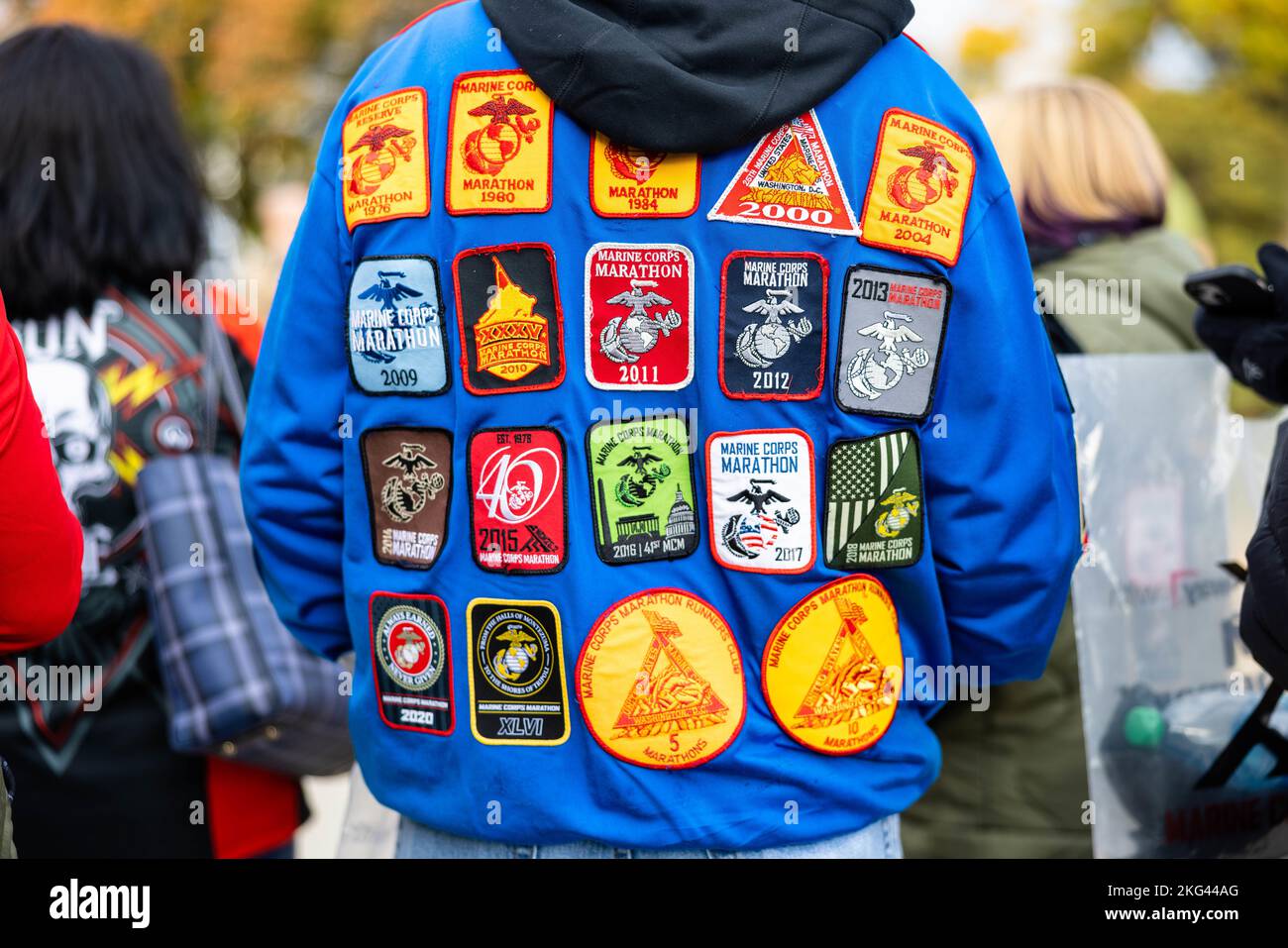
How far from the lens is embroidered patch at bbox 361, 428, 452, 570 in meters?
1.83

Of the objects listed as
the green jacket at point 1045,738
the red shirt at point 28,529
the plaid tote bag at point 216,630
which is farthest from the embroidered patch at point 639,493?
the green jacket at point 1045,738

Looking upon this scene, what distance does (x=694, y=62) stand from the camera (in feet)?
5.67

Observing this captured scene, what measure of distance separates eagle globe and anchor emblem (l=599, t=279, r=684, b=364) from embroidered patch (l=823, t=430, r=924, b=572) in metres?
0.27

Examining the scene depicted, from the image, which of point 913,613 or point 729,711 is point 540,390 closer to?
point 729,711

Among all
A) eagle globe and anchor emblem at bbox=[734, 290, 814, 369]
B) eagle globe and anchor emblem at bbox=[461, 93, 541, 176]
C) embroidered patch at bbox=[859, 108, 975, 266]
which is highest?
eagle globe and anchor emblem at bbox=[461, 93, 541, 176]

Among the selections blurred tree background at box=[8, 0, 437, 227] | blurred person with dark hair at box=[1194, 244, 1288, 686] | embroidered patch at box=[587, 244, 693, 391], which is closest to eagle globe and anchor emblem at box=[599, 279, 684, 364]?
embroidered patch at box=[587, 244, 693, 391]

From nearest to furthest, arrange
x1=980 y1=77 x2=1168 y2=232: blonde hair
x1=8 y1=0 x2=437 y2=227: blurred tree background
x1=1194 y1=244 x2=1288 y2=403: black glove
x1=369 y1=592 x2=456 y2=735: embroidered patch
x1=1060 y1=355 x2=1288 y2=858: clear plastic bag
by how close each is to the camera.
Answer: x1=369 y1=592 x2=456 y2=735: embroidered patch
x1=1194 y1=244 x2=1288 y2=403: black glove
x1=1060 y1=355 x2=1288 y2=858: clear plastic bag
x1=980 y1=77 x2=1168 y2=232: blonde hair
x1=8 y1=0 x2=437 y2=227: blurred tree background

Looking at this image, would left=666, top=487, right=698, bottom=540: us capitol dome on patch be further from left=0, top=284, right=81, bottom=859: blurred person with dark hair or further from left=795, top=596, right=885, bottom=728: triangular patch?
left=0, top=284, right=81, bottom=859: blurred person with dark hair

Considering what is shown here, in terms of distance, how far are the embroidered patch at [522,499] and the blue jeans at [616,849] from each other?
0.36 meters

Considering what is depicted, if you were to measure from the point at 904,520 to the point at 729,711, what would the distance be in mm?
344

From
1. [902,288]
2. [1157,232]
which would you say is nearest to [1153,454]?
[1157,232]

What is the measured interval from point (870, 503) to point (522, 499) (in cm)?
45

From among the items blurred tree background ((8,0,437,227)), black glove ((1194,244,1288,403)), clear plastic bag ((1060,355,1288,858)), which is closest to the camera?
black glove ((1194,244,1288,403))
